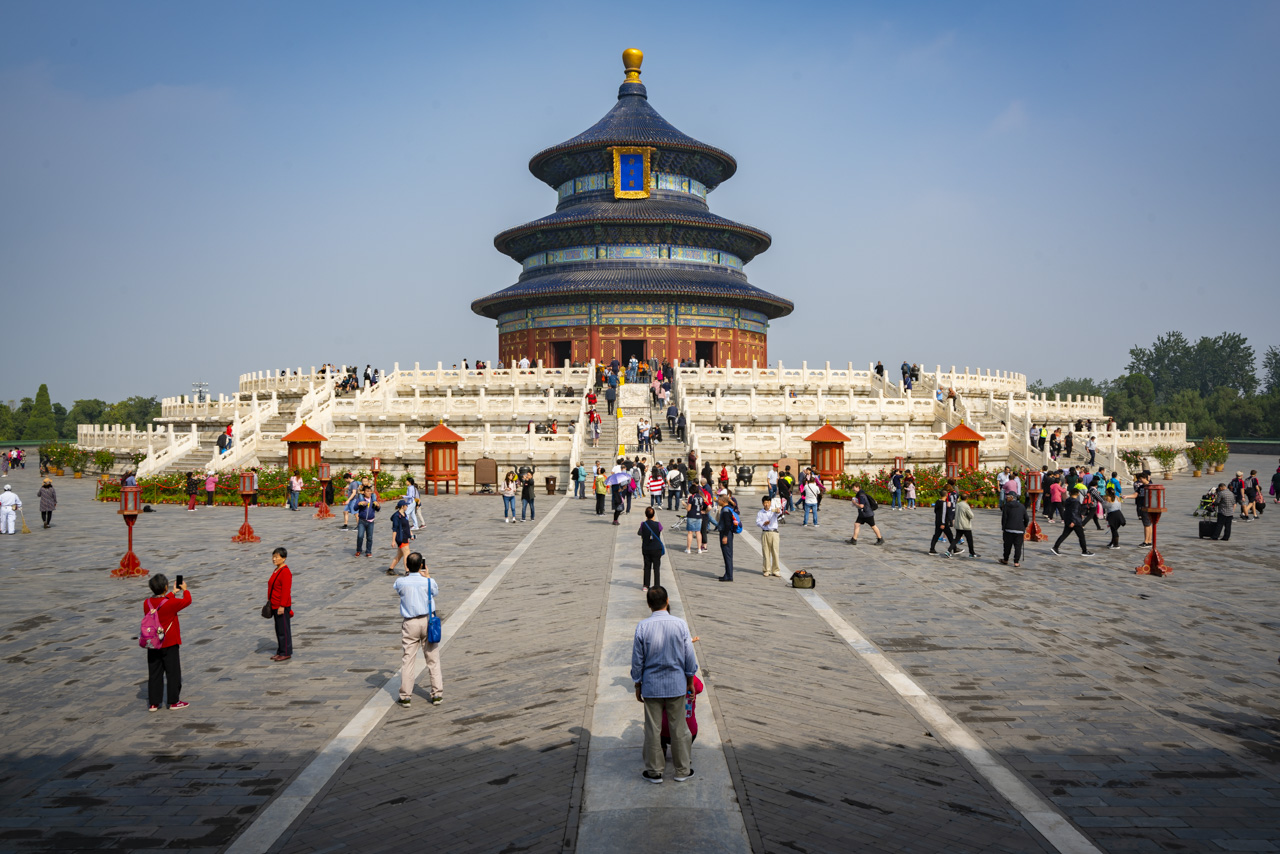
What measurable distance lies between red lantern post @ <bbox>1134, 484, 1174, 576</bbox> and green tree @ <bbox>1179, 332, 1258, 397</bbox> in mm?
131893

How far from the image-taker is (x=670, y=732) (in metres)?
7.42

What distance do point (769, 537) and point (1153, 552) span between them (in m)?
7.54

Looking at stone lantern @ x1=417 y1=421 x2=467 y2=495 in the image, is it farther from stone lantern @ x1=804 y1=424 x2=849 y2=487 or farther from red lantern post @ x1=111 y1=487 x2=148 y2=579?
red lantern post @ x1=111 y1=487 x2=148 y2=579

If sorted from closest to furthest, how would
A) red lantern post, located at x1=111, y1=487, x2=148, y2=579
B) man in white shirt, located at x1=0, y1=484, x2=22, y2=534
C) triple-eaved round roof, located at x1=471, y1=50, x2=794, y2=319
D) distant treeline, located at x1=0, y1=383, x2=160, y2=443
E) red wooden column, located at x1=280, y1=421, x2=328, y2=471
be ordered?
red lantern post, located at x1=111, y1=487, x2=148, y2=579 < man in white shirt, located at x1=0, y1=484, x2=22, y2=534 < red wooden column, located at x1=280, y1=421, x2=328, y2=471 < triple-eaved round roof, located at x1=471, y1=50, x2=794, y2=319 < distant treeline, located at x1=0, y1=383, x2=160, y2=443

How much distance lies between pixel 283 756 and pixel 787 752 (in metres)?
4.51

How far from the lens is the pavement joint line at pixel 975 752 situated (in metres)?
6.82

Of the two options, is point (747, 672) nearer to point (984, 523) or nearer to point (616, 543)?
point (616, 543)

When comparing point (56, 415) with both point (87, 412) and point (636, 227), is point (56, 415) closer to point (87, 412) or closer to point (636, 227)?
point (87, 412)

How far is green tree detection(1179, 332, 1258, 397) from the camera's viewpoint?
13150 cm

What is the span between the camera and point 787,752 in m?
8.26

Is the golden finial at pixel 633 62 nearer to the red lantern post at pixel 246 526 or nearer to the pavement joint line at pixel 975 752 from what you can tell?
the red lantern post at pixel 246 526

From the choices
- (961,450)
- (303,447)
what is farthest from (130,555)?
(961,450)

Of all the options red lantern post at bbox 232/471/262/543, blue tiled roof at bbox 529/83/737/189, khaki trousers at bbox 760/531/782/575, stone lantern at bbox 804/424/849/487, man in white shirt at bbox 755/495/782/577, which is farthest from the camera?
blue tiled roof at bbox 529/83/737/189

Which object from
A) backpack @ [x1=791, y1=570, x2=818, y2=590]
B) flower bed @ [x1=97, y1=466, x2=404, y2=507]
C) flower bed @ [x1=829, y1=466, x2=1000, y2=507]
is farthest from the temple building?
backpack @ [x1=791, y1=570, x2=818, y2=590]
